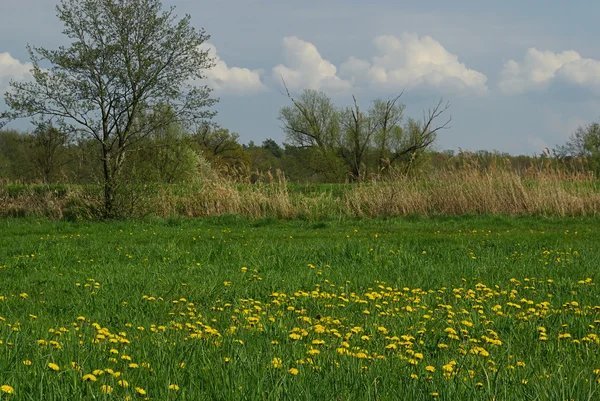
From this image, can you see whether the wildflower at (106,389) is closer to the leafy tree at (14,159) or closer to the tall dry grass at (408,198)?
the tall dry grass at (408,198)

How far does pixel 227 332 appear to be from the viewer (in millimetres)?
4543

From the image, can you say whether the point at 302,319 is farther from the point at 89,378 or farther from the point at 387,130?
the point at 387,130

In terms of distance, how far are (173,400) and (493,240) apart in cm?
944

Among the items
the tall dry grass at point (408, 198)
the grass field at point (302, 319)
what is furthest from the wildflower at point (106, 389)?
the tall dry grass at point (408, 198)

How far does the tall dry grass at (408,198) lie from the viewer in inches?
691

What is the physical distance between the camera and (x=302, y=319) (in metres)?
5.19

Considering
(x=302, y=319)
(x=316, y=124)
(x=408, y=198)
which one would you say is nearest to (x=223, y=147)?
(x=316, y=124)

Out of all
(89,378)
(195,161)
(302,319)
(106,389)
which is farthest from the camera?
(195,161)

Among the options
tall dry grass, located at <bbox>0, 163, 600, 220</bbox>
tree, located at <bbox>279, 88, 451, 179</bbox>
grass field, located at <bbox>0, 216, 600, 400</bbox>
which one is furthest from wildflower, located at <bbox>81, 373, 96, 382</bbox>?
tree, located at <bbox>279, 88, 451, 179</bbox>

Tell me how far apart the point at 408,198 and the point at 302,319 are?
1342 centimetres

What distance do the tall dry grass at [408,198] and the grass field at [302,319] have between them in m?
5.34

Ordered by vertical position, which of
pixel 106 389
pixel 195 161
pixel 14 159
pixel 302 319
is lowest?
pixel 302 319

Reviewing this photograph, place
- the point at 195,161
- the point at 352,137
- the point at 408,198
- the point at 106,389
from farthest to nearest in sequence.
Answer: the point at 352,137, the point at 195,161, the point at 408,198, the point at 106,389

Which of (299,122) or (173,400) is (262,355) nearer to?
(173,400)
